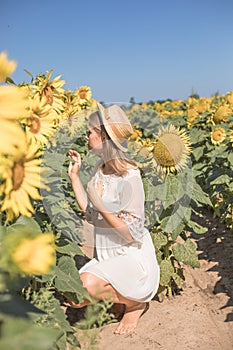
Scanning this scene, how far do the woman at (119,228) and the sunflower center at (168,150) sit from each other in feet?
1.13

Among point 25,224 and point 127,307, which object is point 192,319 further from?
point 25,224

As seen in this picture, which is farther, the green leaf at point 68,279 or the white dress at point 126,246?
the white dress at point 126,246

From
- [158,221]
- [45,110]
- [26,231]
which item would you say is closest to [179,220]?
[158,221]

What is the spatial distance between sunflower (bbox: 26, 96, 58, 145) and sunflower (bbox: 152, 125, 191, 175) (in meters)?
1.47

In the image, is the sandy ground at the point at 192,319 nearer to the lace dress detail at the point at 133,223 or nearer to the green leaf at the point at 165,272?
the green leaf at the point at 165,272

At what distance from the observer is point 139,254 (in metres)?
2.53

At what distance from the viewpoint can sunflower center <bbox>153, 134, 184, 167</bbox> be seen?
283 cm

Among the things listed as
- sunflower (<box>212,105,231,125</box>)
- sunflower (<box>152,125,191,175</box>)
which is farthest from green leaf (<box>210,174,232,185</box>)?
sunflower (<box>152,125,191,175</box>)

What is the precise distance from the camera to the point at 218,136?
448 centimetres

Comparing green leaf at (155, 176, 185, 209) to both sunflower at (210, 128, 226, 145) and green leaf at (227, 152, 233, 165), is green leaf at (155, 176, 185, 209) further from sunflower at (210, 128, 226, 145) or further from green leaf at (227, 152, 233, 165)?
sunflower at (210, 128, 226, 145)

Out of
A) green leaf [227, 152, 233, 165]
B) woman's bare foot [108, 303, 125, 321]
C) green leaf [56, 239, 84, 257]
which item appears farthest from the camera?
green leaf [227, 152, 233, 165]

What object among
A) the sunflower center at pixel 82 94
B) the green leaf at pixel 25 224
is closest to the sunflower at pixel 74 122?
the sunflower center at pixel 82 94

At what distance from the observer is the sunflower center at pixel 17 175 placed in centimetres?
94

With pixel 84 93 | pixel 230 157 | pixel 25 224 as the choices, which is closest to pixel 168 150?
pixel 230 157
